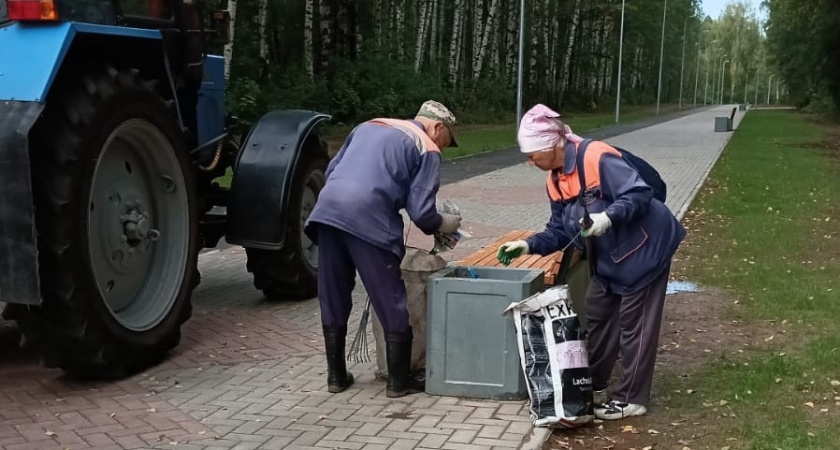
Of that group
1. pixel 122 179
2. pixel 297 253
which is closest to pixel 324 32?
pixel 297 253

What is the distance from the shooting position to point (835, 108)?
47.0 m

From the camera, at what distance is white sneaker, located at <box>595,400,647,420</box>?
5.05 metres

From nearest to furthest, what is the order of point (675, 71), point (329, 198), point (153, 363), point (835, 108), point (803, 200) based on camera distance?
point (329, 198) → point (153, 363) → point (803, 200) → point (835, 108) → point (675, 71)

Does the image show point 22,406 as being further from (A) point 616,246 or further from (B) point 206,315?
(A) point 616,246

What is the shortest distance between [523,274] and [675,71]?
10663cm

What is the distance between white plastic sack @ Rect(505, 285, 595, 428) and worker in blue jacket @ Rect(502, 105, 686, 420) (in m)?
0.30

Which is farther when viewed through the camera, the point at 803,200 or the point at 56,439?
the point at 803,200

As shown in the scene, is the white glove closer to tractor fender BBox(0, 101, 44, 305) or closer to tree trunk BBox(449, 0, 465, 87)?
tractor fender BBox(0, 101, 44, 305)

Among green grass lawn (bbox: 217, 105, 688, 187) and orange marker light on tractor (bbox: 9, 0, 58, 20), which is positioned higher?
orange marker light on tractor (bbox: 9, 0, 58, 20)

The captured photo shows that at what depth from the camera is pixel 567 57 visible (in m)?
60.2

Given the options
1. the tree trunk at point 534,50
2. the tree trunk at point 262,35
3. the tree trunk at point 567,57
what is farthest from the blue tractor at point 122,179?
the tree trunk at point 567,57

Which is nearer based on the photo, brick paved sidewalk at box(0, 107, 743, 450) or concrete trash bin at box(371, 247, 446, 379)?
brick paved sidewalk at box(0, 107, 743, 450)

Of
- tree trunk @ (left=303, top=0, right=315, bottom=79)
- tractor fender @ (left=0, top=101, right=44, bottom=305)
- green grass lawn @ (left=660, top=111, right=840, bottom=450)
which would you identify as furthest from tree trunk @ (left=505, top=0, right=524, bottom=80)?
tractor fender @ (left=0, top=101, right=44, bottom=305)

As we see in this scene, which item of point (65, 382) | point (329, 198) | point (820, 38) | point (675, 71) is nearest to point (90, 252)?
point (65, 382)
